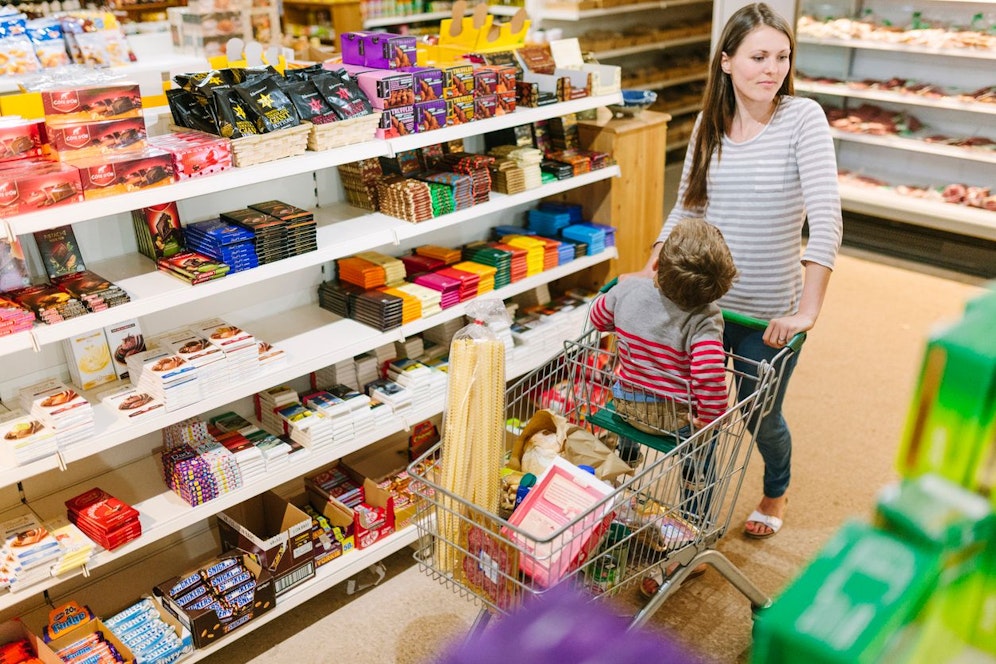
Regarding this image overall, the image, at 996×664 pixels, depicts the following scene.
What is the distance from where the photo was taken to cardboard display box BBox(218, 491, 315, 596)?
2949 mm

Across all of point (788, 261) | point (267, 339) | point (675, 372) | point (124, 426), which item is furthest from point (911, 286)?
point (124, 426)

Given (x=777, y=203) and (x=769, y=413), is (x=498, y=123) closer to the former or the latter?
(x=777, y=203)

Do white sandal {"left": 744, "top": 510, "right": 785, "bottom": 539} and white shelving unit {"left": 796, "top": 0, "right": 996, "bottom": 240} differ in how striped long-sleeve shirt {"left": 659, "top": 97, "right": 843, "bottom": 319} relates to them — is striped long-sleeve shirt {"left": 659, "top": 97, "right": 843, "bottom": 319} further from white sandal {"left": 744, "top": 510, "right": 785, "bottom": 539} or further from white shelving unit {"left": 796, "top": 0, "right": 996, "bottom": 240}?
white shelving unit {"left": 796, "top": 0, "right": 996, "bottom": 240}

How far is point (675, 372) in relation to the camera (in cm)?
248

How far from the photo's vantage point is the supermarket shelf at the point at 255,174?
7.86 feet

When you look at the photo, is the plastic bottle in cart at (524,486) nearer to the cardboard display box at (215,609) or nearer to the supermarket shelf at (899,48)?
the cardboard display box at (215,609)

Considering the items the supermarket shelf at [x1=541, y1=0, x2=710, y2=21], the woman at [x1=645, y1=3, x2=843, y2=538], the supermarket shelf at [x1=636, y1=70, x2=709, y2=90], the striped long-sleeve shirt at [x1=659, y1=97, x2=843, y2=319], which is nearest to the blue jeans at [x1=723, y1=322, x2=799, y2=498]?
the woman at [x1=645, y1=3, x2=843, y2=538]

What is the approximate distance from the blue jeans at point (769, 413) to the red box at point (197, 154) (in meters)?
1.72

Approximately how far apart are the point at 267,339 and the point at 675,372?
158 centimetres

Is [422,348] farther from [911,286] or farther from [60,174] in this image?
[911,286]

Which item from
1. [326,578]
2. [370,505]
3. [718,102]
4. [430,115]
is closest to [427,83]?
[430,115]

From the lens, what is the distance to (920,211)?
21.2 feet

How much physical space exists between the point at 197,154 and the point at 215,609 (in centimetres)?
143

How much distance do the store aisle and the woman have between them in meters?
0.48
